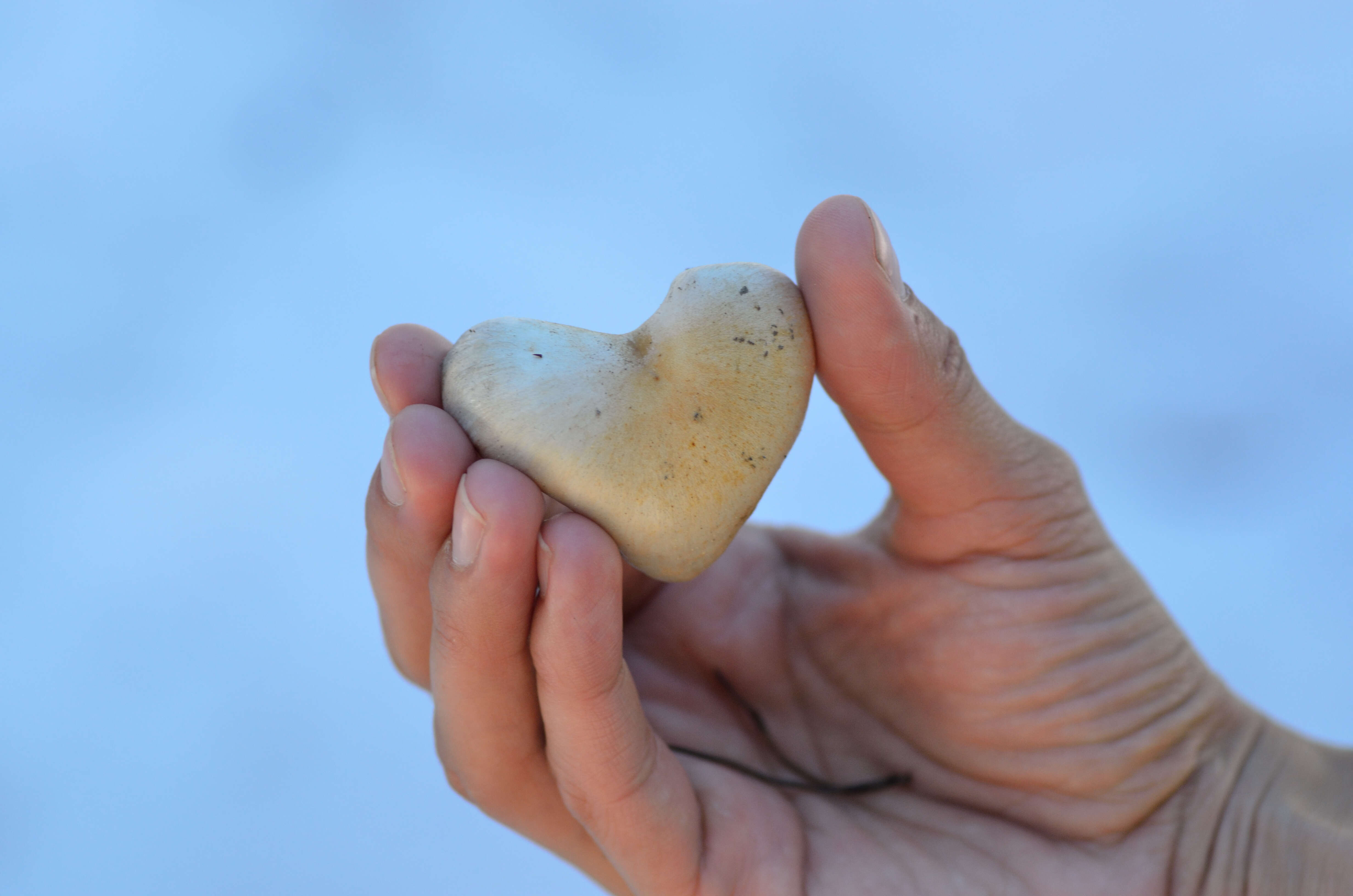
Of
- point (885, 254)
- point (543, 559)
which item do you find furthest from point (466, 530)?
point (885, 254)

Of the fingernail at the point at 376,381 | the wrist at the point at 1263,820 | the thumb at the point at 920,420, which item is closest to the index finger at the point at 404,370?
the fingernail at the point at 376,381

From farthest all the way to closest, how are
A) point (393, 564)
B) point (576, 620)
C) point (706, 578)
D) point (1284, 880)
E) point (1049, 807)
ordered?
1. point (706, 578)
2. point (1049, 807)
3. point (1284, 880)
4. point (393, 564)
5. point (576, 620)

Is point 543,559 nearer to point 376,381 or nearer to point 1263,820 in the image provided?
point 376,381

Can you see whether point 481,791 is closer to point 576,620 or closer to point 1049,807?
point 576,620

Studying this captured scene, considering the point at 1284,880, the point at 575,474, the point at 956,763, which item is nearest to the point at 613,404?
the point at 575,474

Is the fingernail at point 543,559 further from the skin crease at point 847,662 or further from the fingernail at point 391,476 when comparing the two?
the fingernail at point 391,476

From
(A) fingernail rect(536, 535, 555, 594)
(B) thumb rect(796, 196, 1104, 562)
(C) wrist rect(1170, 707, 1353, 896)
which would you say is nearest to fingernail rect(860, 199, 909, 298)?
(B) thumb rect(796, 196, 1104, 562)
